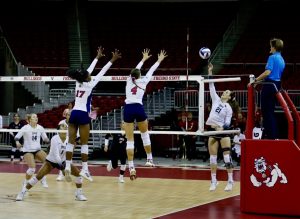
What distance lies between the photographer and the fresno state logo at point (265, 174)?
36.8ft

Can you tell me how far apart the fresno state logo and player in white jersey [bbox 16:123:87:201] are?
353 cm

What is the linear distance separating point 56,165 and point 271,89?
4.61m

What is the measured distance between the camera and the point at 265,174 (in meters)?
11.3

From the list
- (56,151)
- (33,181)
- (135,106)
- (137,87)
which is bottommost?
(33,181)

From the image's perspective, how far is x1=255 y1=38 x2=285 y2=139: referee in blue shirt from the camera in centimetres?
1155

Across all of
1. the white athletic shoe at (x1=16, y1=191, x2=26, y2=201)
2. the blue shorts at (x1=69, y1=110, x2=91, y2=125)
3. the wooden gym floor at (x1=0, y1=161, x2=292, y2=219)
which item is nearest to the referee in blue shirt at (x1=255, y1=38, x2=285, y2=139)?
the wooden gym floor at (x1=0, y1=161, x2=292, y2=219)

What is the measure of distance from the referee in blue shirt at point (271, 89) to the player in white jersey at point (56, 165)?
3.85m

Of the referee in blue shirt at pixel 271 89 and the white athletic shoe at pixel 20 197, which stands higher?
the referee in blue shirt at pixel 271 89

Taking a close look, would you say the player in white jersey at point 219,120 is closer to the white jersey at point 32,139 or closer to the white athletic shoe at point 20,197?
the white jersey at point 32,139

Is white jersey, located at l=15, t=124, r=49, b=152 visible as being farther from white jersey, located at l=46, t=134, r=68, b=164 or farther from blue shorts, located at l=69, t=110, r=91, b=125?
blue shorts, located at l=69, t=110, r=91, b=125

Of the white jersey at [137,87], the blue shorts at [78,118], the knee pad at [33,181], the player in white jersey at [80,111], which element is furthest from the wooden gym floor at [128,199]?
the white jersey at [137,87]

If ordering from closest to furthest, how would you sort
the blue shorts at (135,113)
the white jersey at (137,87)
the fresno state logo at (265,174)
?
1. the fresno state logo at (265,174)
2. the white jersey at (137,87)
3. the blue shorts at (135,113)

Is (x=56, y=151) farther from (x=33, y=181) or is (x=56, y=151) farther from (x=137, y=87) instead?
(x=137, y=87)

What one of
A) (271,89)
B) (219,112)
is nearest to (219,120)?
(219,112)
